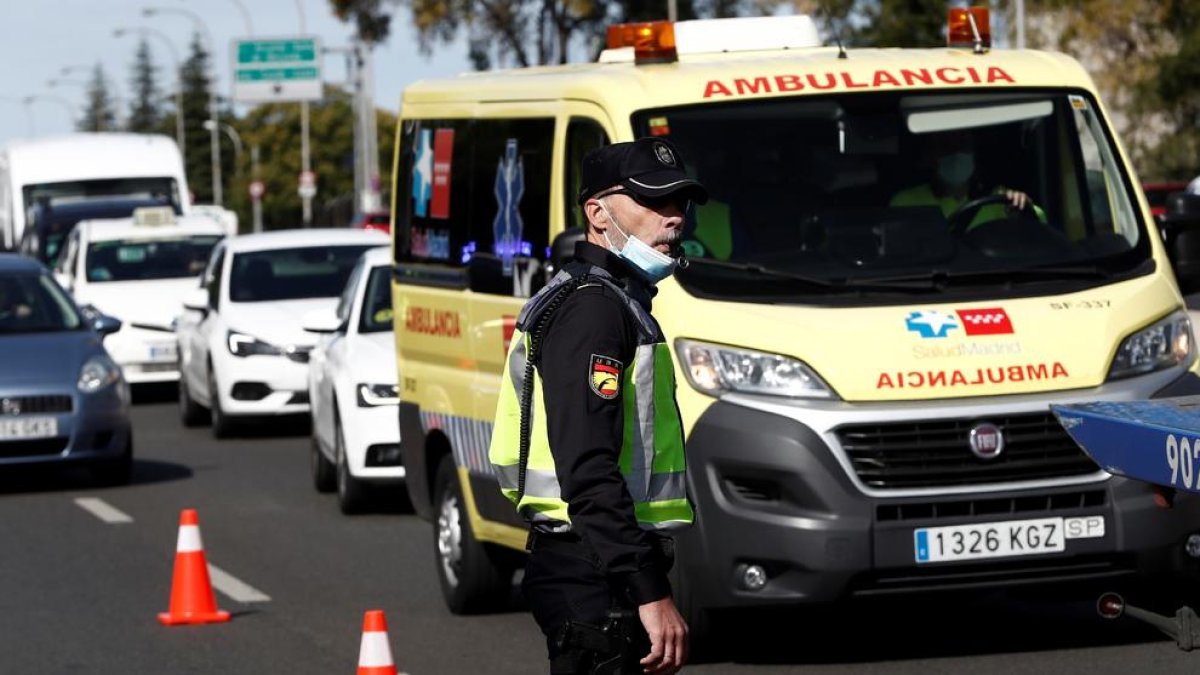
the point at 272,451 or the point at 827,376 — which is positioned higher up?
the point at 827,376

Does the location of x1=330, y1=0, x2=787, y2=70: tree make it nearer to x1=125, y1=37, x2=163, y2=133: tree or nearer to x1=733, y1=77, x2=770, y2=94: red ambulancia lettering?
x1=733, y1=77, x2=770, y2=94: red ambulancia lettering

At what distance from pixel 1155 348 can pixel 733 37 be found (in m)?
2.60

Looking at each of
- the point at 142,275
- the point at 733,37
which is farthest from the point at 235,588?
the point at 142,275

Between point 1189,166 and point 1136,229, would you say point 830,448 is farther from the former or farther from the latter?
point 1189,166

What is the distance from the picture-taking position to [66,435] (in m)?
16.7

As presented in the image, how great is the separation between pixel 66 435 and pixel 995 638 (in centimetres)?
841

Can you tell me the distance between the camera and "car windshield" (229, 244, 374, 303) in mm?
21281

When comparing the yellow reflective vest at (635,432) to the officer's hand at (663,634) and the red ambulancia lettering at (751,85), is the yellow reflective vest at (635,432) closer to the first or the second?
the officer's hand at (663,634)

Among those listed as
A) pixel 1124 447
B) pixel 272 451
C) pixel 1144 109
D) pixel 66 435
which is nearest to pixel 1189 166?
pixel 1144 109

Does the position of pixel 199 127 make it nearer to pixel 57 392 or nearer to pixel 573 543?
pixel 57 392

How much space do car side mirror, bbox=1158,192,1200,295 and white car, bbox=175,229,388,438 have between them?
37.3ft

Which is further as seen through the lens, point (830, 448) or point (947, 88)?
point (947, 88)

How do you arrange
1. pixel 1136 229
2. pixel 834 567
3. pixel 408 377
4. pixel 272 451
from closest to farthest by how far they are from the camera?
pixel 834 567 → pixel 1136 229 → pixel 408 377 → pixel 272 451

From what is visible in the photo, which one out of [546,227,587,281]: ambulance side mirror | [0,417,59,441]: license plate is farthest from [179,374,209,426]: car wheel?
[546,227,587,281]: ambulance side mirror
